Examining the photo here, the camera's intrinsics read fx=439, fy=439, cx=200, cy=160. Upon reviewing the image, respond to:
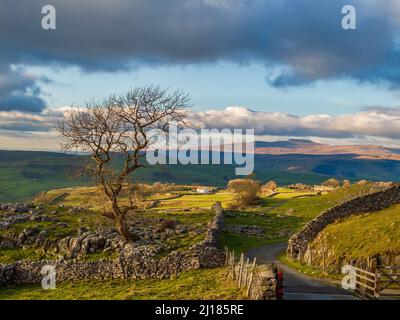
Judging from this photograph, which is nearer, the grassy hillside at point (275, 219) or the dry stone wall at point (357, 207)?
the dry stone wall at point (357, 207)

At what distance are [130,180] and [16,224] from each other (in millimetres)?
20956

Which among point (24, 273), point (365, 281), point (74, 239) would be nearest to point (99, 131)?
point (74, 239)

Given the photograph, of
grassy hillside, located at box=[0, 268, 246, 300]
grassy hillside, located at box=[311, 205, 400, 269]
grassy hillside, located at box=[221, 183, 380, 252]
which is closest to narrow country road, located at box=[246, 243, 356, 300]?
grassy hillside, located at box=[311, 205, 400, 269]

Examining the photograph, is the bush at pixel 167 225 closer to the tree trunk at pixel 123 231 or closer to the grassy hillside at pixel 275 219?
the grassy hillside at pixel 275 219

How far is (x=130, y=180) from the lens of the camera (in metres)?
47.9

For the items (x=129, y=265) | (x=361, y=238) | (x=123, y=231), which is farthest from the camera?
(x=123, y=231)

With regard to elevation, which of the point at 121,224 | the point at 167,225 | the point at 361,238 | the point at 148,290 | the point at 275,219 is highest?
the point at 361,238

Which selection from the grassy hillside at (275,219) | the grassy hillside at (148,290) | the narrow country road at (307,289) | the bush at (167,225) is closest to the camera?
the narrow country road at (307,289)

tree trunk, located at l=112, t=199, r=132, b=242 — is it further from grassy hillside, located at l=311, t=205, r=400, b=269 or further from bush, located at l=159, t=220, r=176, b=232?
grassy hillside, located at l=311, t=205, r=400, b=269

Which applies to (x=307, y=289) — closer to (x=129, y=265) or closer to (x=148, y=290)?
(x=148, y=290)

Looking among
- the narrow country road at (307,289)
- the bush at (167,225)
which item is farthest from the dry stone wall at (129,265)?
the bush at (167,225)

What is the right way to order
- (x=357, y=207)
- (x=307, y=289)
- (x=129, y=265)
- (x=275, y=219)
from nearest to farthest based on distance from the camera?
(x=307, y=289), (x=129, y=265), (x=357, y=207), (x=275, y=219)

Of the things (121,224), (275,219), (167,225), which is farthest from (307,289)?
(275,219)
